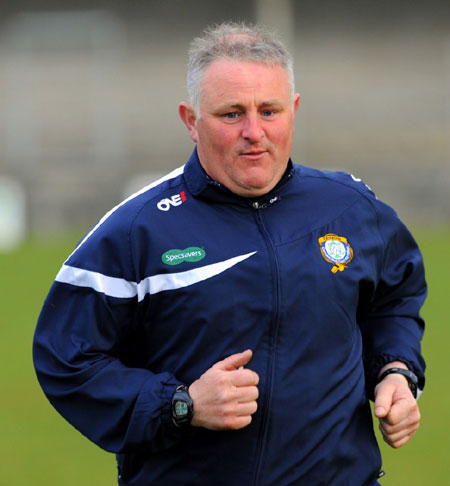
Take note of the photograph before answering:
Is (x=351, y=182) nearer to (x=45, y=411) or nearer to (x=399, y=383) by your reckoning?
(x=399, y=383)

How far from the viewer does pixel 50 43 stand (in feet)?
77.4

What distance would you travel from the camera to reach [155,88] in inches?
931

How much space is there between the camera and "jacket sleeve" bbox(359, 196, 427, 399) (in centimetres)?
338

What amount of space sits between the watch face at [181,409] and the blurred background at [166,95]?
784 inches

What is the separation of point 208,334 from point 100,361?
0.33 m

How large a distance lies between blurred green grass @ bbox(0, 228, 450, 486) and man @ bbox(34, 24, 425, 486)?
3160mm

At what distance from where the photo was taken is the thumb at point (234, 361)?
9.57 feet

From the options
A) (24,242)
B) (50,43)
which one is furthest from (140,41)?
(24,242)

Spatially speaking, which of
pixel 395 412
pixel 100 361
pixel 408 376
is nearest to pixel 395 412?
pixel 395 412

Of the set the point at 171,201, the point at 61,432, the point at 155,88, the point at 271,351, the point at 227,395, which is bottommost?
the point at 61,432

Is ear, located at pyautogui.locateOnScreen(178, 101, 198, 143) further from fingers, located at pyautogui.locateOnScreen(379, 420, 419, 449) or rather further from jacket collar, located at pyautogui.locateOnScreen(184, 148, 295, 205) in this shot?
fingers, located at pyautogui.locateOnScreen(379, 420, 419, 449)

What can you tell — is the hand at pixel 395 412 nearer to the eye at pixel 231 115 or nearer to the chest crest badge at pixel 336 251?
the chest crest badge at pixel 336 251

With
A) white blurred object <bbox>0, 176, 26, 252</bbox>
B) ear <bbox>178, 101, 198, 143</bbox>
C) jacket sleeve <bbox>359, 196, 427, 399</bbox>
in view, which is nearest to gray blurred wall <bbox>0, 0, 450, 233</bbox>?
white blurred object <bbox>0, 176, 26, 252</bbox>

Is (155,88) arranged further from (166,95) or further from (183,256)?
(183,256)
